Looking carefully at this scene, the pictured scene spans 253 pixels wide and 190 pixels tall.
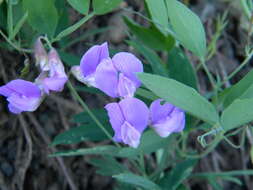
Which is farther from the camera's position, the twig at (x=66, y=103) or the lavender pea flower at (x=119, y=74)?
the twig at (x=66, y=103)

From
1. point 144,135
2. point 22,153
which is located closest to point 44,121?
point 22,153

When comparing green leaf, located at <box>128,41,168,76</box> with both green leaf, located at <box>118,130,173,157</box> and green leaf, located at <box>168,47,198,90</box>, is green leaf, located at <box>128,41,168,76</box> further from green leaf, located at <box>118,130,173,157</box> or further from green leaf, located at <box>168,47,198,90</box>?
green leaf, located at <box>118,130,173,157</box>

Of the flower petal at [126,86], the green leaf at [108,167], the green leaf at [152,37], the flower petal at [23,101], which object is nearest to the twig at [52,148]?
the green leaf at [108,167]

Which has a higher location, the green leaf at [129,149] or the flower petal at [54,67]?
the flower petal at [54,67]

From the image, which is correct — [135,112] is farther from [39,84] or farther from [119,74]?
[39,84]

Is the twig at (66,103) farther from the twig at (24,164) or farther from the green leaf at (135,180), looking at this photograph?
the green leaf at (135,180)

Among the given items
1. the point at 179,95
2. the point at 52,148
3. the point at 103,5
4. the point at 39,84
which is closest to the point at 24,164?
the point at 52,148

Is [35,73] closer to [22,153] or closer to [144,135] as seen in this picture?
[22,153]
